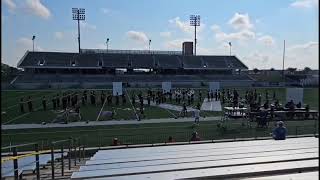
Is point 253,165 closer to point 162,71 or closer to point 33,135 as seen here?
point 33,135

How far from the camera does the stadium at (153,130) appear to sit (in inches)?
168

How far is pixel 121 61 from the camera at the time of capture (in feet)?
289

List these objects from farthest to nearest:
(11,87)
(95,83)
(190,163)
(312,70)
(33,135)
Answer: (95,83), (11,87), (33,135), (190,163), (312,70)

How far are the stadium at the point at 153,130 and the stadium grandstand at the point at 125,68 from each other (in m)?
0.41

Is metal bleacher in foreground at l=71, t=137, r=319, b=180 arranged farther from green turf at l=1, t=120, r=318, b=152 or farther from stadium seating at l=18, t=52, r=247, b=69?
stadium seating at l=18, t=52, r=247, b=69

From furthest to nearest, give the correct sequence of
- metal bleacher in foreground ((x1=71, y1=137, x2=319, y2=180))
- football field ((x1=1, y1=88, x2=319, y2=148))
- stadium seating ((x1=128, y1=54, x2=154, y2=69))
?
stadium seating ((x1=128, y1=54, x2=154, y2=69)) < football field ((x1=1, y1=88, x2=319, y2=148)) < metal bleacher in foreground ((x1=71, y1=137, x2=319, y2=180))

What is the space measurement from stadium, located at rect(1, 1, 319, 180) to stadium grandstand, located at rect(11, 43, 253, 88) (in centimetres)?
41

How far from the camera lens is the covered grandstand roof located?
8288cm

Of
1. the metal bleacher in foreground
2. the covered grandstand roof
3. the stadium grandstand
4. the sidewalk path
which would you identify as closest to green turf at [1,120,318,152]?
the sidewalk path

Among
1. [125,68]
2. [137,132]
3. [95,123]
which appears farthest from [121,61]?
[137,132]

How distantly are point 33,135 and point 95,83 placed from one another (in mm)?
51406

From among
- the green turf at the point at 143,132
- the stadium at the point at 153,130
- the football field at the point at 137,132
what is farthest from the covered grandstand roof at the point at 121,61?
the green turf at the point at 143,132

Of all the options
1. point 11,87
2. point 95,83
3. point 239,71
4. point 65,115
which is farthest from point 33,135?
point 239,71

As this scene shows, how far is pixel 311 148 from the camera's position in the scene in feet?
18.4
